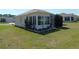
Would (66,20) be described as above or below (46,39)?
above

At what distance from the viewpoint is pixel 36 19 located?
5.69m

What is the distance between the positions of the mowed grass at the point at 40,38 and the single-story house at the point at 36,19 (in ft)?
0.42

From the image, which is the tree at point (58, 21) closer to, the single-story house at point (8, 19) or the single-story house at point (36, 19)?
the single-story house at point (36, 19)

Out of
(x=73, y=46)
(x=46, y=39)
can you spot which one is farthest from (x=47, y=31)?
(x=73, y=46)

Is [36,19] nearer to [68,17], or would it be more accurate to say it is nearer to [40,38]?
[40,38]

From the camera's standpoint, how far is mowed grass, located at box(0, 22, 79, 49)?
5676mm

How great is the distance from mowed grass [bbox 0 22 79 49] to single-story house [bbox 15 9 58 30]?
0.42 feet

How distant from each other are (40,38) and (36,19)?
0.36m

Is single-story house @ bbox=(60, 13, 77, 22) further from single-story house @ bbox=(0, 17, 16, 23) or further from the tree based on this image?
single-story house @ bbox=(0, 17, 16, 23)

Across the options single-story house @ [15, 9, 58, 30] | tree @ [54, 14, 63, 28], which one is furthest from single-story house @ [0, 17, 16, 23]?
tree @ [54, 14, 63, 28]

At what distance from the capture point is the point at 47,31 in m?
5.68
